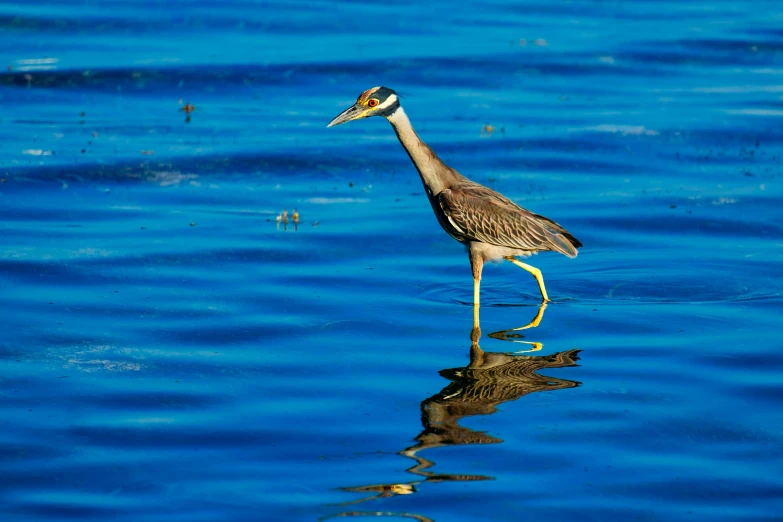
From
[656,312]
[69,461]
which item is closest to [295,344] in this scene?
[69,461]

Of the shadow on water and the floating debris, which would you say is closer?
the shadow on water

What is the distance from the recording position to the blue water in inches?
285

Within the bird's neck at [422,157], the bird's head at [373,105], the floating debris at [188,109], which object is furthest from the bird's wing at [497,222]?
the floating debris at [188,109]

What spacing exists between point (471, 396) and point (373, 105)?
3.42 metres

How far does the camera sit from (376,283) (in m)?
11.2

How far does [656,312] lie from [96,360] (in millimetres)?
4705

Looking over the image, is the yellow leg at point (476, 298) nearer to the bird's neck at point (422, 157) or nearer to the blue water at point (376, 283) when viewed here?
the blue water at point (376, 283)

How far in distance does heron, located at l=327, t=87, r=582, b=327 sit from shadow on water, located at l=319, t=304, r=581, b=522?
2.98ft

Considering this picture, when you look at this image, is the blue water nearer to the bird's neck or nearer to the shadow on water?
the shadow on water

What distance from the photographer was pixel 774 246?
12.3m

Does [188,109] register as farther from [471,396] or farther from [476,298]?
[471,396]

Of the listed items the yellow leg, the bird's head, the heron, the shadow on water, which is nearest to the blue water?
the shadow on water

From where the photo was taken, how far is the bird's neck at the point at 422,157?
35.6 ft

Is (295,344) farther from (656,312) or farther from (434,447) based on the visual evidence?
(656,312)
